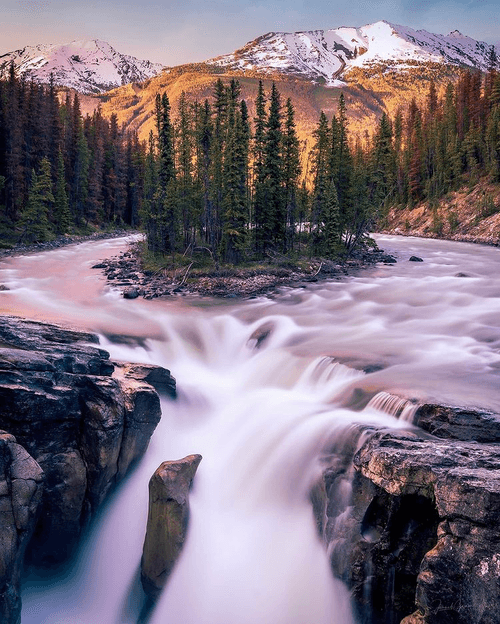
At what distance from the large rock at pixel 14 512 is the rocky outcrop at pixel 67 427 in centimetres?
22

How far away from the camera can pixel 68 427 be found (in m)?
9.03

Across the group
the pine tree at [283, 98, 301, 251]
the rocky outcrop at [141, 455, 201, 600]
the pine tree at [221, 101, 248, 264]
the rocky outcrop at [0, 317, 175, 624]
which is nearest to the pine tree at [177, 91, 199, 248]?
the pine tree at [221, 101, 248, 264]

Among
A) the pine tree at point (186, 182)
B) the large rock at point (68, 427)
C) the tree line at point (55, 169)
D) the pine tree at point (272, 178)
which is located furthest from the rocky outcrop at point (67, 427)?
the tree line at point (55, 169)

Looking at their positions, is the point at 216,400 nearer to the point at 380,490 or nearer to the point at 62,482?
the point at 62,482

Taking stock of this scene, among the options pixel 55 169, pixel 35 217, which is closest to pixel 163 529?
pixel 35 217

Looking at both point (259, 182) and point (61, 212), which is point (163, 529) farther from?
point (61, 212)

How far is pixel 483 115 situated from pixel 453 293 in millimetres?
63766

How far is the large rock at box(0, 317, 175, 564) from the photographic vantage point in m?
8.46

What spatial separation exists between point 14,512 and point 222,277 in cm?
2174

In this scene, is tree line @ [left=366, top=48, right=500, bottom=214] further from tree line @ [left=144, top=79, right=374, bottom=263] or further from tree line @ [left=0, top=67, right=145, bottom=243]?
tree line @ [left=0, top=67, right=145, bottom=243]

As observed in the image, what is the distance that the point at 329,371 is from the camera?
13.2 m

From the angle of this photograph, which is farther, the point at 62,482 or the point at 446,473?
the point at 62,482

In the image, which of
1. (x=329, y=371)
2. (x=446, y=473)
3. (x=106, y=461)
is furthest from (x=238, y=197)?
(x=446, y=473)

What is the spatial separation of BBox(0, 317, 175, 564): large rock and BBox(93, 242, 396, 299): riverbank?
46.3 feet
